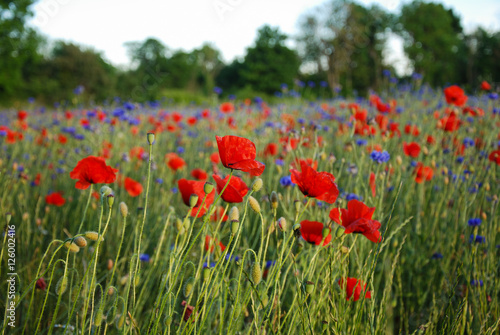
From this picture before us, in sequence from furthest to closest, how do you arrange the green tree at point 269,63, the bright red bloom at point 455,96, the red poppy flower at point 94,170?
1. the green tree at point 269,63
2. the bright red bloom at point 455,96
3. the red poppy flower at point 94,170

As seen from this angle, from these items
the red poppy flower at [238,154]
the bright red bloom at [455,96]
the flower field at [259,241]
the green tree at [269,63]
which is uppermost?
the green tree at [269,63]

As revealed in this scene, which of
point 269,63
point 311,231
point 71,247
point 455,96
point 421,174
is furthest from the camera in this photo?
point 269,63

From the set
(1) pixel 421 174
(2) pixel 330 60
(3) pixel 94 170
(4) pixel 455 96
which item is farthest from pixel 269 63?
(3) pixel 94 170

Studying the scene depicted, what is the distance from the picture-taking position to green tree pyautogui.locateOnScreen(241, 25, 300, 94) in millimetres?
27812

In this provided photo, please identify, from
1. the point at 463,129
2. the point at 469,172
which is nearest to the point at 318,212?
the point at 469,172

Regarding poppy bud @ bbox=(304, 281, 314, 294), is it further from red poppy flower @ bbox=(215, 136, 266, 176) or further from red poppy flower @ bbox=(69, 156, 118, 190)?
red poppy flower @ bbox=(69, 156, 118, 190)

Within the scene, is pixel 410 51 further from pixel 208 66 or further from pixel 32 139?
pixel 208 66

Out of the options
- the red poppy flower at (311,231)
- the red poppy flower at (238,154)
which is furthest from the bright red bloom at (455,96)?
the red poppy flower at (238,154)

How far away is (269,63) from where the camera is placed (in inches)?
1108

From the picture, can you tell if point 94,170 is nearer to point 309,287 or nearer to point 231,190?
point 231,190

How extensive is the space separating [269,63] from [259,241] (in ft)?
90.7

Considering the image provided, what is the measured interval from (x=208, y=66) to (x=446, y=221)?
168 feet

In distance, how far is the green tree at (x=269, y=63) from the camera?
27.8 metres

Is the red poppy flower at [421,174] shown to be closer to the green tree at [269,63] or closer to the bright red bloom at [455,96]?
the bright red bloom at [455,96]
